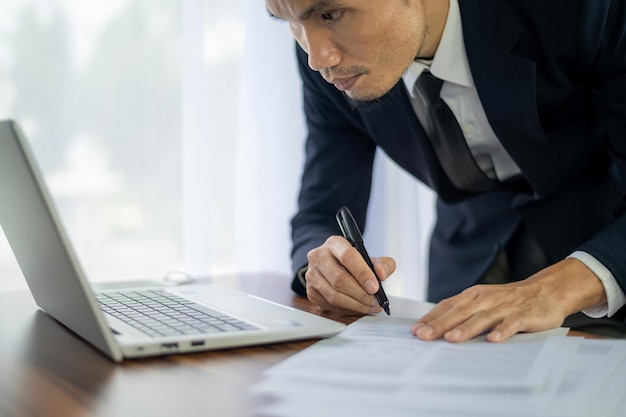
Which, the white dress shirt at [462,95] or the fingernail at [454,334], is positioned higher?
the white dress shirt at [462,95]

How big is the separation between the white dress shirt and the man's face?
5cm

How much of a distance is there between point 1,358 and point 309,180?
894 mm

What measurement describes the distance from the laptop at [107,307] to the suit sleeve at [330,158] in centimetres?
52

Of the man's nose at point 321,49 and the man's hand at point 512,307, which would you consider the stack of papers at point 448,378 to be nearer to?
the man's hand at point 512,307

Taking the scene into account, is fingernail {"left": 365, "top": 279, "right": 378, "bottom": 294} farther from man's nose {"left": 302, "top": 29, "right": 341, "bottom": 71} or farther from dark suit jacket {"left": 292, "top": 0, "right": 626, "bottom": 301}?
man's nose {"left": 302, "top": 29, "right": 341, "bottom": 71}

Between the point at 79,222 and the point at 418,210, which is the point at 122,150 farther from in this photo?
the point at 418,210

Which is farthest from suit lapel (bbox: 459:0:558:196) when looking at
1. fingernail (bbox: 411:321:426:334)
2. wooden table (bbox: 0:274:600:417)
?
wooden table (bbox: 0:274:600:417)

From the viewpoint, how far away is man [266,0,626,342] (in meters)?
1.08

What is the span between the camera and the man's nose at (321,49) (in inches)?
50.1

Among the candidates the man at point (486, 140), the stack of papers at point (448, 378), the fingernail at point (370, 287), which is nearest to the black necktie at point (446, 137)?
the man at point (486, 140)

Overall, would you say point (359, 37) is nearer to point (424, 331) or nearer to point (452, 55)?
point (452, 55)

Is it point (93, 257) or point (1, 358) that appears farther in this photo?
point (93, 257)

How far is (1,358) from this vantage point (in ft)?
2.77

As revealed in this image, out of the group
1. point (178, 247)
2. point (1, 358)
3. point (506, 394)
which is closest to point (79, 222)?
point (178, 247)
